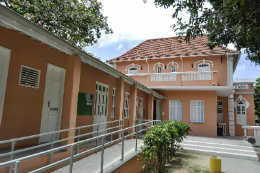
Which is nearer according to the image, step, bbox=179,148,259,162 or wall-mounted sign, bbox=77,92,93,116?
wall-mounted sign, bbox=77,92,93,116

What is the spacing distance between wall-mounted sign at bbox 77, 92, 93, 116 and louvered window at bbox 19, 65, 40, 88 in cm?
169

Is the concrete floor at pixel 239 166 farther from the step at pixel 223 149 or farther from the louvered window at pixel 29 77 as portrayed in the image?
the louvered window at pixel 29 77

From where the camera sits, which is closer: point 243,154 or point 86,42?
point 243,154

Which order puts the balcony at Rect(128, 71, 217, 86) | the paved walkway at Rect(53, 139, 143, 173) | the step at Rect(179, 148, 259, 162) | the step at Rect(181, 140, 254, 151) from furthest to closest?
the balcony at Rect(128, 71, 217, 86) < the step at Rect(181, 140, 254, 151) < the step at Rect(179, 148, 259, 162) < the paved walkway at Rect(53, 139, 143, 173)

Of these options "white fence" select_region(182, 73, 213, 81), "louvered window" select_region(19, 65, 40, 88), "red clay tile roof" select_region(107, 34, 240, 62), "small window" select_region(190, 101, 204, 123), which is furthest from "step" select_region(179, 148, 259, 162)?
"red clay tile roof" select_region(107, 34, 240, 62)

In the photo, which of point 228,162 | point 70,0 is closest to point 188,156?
point 228,162

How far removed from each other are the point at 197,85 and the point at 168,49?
4.84 m

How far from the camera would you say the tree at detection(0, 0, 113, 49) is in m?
9.44

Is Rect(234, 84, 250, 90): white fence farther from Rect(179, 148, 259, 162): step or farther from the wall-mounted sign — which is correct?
the wall-mounted sign

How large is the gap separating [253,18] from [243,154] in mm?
6025

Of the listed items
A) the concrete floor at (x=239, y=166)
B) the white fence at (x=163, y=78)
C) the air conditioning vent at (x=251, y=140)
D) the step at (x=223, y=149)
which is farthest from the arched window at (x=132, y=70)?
the concrete floor at (x=239, y=166)

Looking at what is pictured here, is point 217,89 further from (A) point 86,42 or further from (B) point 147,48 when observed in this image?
(A) point 86,42

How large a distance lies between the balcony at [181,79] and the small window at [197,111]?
5.41ft

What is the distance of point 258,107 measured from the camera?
78.7ft
